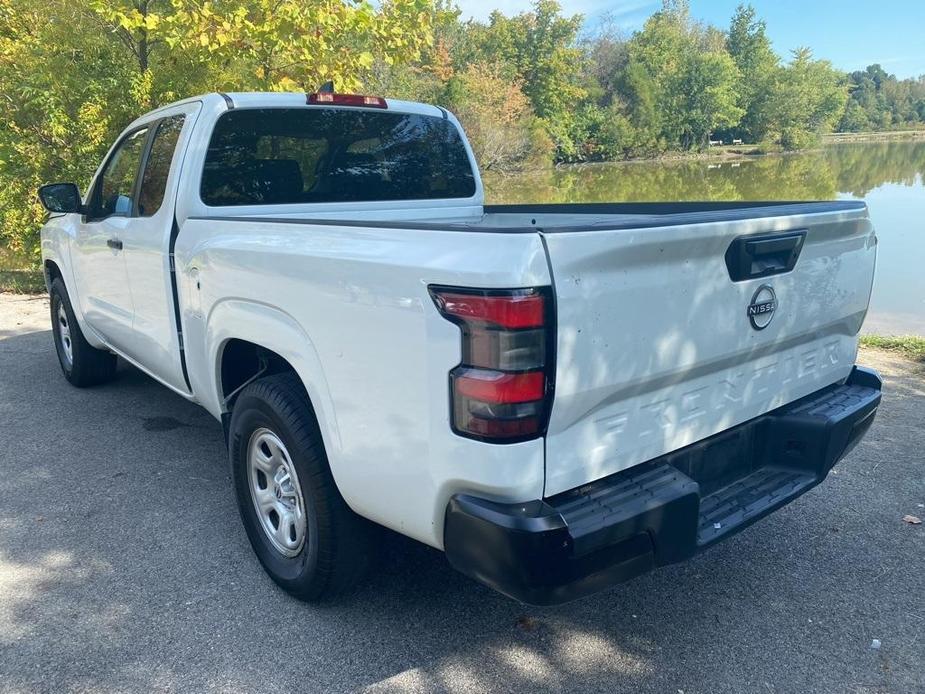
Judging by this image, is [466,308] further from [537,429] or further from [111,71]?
[111,71]

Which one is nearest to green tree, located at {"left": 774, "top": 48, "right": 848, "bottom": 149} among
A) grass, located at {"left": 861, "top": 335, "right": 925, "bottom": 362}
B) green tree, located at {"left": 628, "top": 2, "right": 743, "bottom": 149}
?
green tree, located at {"left": 628, "top": 2, "right": 743, "bottom": 149}

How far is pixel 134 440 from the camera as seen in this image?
4711mm

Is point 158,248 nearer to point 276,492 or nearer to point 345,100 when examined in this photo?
point 345,100

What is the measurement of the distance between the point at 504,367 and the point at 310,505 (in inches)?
42.1

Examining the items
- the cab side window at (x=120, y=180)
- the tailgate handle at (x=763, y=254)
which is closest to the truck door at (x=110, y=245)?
the cab side window at (x=120, y=180)

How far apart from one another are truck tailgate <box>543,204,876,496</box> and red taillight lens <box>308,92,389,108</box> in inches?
92.3

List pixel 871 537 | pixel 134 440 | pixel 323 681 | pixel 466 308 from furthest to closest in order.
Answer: pixel 134 440 < pixel 871 537 < pixel 323 681 < pixel 466 308

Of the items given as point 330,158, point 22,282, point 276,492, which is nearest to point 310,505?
point 276,492

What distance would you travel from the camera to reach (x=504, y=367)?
192 cm

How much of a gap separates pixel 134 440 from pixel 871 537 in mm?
4249

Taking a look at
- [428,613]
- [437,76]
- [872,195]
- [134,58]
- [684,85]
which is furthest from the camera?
[684,85]

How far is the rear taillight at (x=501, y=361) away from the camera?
1.89 metres

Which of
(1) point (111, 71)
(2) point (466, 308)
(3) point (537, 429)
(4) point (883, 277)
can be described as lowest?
(4) point (883, 277)

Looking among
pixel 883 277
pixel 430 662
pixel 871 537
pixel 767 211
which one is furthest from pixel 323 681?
pixel 883 277
